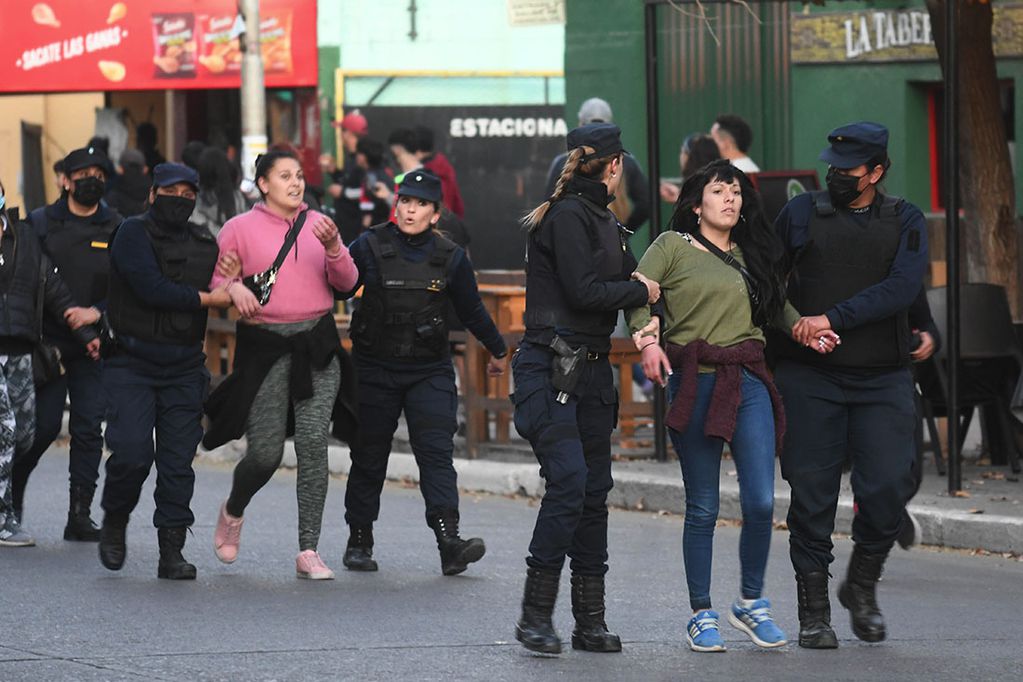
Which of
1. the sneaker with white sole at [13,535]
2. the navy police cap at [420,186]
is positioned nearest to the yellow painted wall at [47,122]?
the sneaker with white sole at [13,535]

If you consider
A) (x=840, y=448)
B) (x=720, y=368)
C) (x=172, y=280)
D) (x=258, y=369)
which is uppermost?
(x=172, y=280)

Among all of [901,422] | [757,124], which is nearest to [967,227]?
[757,124]

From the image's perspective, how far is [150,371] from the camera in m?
9.36

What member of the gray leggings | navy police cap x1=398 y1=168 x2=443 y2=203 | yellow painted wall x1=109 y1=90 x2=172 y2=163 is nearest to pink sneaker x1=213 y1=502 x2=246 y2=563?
the gray leggings

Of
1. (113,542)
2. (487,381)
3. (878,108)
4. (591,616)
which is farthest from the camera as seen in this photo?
(878,108)

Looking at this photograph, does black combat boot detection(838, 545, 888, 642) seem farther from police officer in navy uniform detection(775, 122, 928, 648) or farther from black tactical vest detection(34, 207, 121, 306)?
black tactical vest detection(34, 207, 121, 306)

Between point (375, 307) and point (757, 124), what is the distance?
789cm

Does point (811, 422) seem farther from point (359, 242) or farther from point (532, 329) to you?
point (359, 242)

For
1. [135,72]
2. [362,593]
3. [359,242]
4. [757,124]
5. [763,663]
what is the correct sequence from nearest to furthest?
[763,663]
[362,593]
[359,242]
[757,124]
[135,72]

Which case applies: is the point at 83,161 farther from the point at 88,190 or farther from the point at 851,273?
the point at 851,273

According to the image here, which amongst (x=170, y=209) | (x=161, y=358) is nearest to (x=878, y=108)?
(x=170, y=209)

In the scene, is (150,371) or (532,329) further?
(150,371)

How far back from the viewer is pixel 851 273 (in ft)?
25.4

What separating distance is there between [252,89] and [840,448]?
10535 mm
